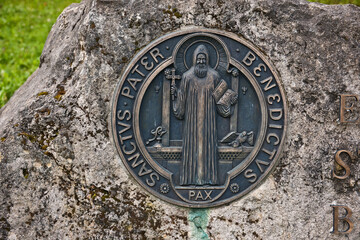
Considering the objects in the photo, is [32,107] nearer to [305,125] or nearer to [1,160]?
[1,160]

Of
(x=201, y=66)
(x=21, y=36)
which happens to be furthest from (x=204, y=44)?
(x=21, y=36)

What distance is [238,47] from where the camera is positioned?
4.93m

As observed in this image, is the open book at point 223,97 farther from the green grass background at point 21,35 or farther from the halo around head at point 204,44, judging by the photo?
the green grass background at point 21,35

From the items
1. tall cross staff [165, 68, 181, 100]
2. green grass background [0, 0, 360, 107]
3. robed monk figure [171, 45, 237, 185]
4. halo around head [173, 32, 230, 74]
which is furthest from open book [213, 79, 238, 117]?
green grass background [0, 0, 360, 107]

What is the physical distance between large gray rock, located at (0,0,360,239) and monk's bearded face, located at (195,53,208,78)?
0.32m

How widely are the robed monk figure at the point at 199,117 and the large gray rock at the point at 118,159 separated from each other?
1.26ft

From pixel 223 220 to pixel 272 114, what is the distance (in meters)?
1.11

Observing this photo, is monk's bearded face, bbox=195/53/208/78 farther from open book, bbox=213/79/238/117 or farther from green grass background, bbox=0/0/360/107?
green grass background, bbox=0/0/360/107

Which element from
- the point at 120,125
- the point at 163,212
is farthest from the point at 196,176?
the point at 120,125

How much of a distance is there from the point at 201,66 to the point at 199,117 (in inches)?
18.7

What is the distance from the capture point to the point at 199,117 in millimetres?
4961

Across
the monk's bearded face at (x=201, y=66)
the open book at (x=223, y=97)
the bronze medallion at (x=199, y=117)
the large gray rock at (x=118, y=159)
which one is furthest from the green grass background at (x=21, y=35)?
the open book at (x=223, y=97)

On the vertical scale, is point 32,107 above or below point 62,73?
below

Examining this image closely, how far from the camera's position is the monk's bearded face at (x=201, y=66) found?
4.89 meters
